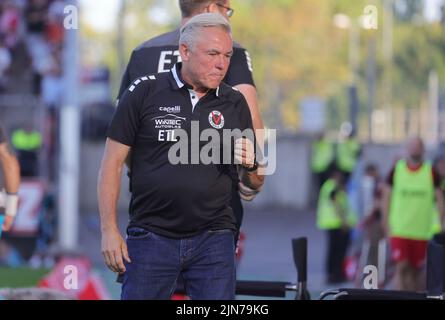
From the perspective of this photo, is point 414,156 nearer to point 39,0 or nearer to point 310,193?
point 39,0

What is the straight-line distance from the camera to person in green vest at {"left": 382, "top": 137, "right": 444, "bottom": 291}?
12.1 metres

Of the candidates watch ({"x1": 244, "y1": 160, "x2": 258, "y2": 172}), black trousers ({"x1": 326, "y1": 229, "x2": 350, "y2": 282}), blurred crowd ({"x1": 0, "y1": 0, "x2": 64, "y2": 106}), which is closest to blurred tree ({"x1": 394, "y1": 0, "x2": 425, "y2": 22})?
blurred crowd ({"x1": 0, "y1": 0, "x2": 64, "y2": 106})

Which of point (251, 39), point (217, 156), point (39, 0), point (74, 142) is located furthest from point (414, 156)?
point (251, 39)

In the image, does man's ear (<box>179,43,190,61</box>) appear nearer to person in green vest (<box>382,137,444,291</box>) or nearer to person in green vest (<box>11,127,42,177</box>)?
person in green vest (<box>382,137,444,291</box>)

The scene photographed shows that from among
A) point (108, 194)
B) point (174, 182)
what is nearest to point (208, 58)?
point (174, 182)

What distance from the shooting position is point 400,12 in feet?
139

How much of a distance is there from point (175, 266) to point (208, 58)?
989 millimetres

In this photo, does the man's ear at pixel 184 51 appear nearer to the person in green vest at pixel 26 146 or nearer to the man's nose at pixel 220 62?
the man's nose at pixel 220 62

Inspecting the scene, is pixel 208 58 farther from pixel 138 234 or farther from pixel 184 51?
pixel 138 234

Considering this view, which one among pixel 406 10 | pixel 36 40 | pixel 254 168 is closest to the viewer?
pixel 254 168

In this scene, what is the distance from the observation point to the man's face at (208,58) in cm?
508

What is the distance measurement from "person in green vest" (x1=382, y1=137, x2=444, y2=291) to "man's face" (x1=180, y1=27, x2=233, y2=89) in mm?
7260

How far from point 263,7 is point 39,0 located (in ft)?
78.7

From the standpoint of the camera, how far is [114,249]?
5043 millimetres
